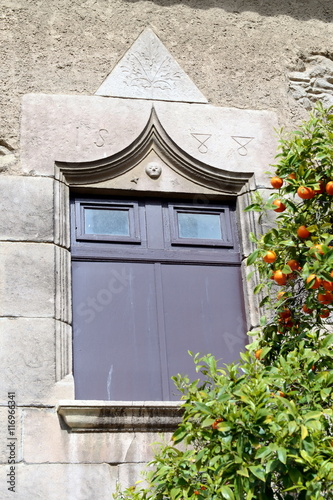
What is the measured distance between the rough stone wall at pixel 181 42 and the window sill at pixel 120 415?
7.26 feet

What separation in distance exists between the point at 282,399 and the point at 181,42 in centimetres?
415

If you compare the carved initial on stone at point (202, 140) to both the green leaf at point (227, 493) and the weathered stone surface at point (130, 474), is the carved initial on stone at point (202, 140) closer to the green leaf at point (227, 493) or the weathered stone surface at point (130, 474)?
the weathered stone surface at point (130, 474)

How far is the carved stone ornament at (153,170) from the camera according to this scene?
7.66m

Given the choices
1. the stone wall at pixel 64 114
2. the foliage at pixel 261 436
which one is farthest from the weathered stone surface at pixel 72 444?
the foliage at pixel 261 436

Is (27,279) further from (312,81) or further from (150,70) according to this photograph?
(312,81)

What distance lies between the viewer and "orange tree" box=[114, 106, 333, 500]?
4777 mm

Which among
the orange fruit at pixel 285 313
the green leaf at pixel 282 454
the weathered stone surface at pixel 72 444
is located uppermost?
the orange fruit at pixel 285 313

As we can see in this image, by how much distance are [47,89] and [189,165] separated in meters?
1.21

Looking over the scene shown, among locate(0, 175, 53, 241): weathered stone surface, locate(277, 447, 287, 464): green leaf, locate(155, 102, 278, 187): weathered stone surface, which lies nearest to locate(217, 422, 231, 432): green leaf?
locate(277, 447, 287, 464): green leaf

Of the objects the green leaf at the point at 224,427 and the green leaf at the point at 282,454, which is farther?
the green leaf at the point at 224,427

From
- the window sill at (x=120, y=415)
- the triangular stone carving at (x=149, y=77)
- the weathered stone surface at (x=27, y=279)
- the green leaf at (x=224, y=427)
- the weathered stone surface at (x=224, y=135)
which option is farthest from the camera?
the triangular stone carving at (x=149, y=77)

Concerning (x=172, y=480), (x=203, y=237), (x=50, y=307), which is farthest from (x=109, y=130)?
(x=172, y=480)

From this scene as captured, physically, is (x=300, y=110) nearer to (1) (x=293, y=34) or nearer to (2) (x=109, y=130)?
(1) (x=293, y=34)

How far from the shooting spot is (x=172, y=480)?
5.17 m
